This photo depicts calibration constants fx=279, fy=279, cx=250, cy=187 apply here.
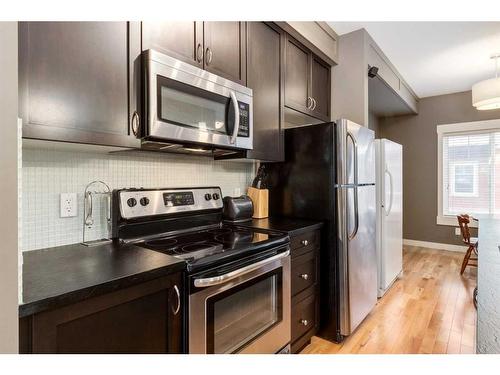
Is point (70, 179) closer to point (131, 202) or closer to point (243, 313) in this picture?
point (131, 202)

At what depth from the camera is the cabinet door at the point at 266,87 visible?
194 cm

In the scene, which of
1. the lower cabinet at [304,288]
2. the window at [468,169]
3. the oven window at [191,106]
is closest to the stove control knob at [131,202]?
the oven window at [191,106]

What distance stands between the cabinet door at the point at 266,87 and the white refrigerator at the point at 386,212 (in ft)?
4.78

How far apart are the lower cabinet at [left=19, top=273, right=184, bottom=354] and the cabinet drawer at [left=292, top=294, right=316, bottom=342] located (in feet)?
3.10

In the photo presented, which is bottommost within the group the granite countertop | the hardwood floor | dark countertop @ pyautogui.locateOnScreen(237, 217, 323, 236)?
the hardwood floor

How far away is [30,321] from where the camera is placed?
30.1 inches

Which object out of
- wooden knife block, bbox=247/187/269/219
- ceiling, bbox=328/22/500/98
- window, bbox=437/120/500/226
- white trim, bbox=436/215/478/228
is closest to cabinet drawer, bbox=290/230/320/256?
wooden knife block, bbox=247/187/269/219

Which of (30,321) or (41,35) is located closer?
(30,321)

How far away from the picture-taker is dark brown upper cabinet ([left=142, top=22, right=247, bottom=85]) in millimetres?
1383

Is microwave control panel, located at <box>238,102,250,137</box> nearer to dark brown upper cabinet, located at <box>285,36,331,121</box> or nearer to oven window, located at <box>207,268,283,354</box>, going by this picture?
dark brown upper cabinet, located at <box>285,36,331,121</box>

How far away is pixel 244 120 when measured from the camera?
1806 millimetres
